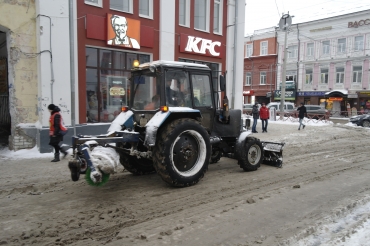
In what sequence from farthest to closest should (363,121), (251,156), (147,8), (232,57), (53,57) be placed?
(363,121)
(232,57)
(147,8)
(53,57)
(251,156)

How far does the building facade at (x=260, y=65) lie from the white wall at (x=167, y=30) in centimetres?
2826

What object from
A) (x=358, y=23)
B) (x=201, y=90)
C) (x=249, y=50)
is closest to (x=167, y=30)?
(x=201, y=90)

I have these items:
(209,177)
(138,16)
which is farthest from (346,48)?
(209,177)

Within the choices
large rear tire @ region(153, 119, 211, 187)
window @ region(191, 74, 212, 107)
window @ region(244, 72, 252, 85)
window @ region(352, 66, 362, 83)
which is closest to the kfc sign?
window @ region(191, 74, 212, 107)

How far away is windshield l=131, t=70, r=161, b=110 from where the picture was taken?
226 inches

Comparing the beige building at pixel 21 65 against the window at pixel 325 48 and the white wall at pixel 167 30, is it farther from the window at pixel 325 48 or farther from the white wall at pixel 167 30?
the window at pixel 325 48

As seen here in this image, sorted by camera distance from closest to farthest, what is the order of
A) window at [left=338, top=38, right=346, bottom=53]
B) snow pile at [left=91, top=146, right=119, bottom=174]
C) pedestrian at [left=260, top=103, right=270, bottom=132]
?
snow pile at [left=91, top=146, right=119, bottom=174], pedestrian at [left=260, top=103, right=270, bottom=132], window at [left=338, top=38, right=346, bottom=53]

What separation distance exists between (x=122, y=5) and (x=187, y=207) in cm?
946

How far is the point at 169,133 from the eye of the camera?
5141mm

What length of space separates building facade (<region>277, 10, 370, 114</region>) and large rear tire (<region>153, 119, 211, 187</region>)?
3206cm

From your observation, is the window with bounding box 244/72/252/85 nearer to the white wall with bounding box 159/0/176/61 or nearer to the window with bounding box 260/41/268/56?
the window with bounding box 260/41/268/56

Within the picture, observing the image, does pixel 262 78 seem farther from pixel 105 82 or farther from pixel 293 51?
pixel 105 82

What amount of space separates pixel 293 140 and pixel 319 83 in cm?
2591

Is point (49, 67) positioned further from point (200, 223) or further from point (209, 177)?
point (200, 223)
